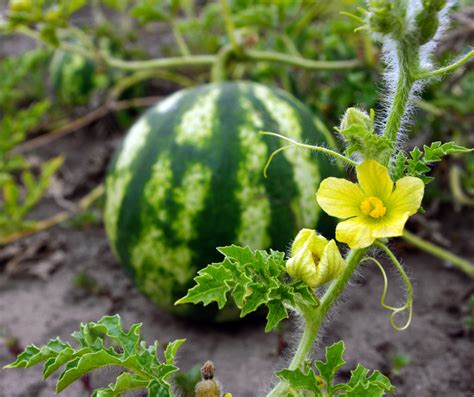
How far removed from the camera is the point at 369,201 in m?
1.01

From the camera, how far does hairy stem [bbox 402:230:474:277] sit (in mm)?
2160

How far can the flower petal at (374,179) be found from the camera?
99 cm

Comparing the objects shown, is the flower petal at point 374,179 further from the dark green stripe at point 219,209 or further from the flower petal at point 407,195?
the dark green stripe at point 219,209

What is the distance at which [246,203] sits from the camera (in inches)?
74.0

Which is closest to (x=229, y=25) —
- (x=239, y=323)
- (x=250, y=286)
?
(x=239, y=323)

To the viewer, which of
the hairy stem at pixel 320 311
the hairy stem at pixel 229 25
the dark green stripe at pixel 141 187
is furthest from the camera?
the hairy stem at pixel 229 25

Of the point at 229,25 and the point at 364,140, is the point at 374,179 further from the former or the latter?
the point at 229,25

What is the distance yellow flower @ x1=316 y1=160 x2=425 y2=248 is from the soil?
0.62m

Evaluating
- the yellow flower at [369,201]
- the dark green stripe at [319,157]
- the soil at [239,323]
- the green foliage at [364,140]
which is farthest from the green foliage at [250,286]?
the dark green stripe at [319,157]

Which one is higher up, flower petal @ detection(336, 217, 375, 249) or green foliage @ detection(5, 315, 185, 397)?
flower petal @ detection(336, 217, 375, 249)

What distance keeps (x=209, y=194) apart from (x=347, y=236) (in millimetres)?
944

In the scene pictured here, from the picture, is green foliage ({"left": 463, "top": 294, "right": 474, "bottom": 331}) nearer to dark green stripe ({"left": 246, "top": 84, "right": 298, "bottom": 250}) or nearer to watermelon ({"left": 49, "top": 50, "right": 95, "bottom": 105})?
dark green stripe ({"left": 246, "top": 84, "right": 298, "bottom": 250})

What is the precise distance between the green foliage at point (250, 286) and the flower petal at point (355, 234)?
104mm

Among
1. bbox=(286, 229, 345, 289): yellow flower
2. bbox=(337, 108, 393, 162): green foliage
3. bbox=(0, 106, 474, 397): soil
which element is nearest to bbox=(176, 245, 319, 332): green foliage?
bbox=(286, 229, 345, 289): yellow flower
